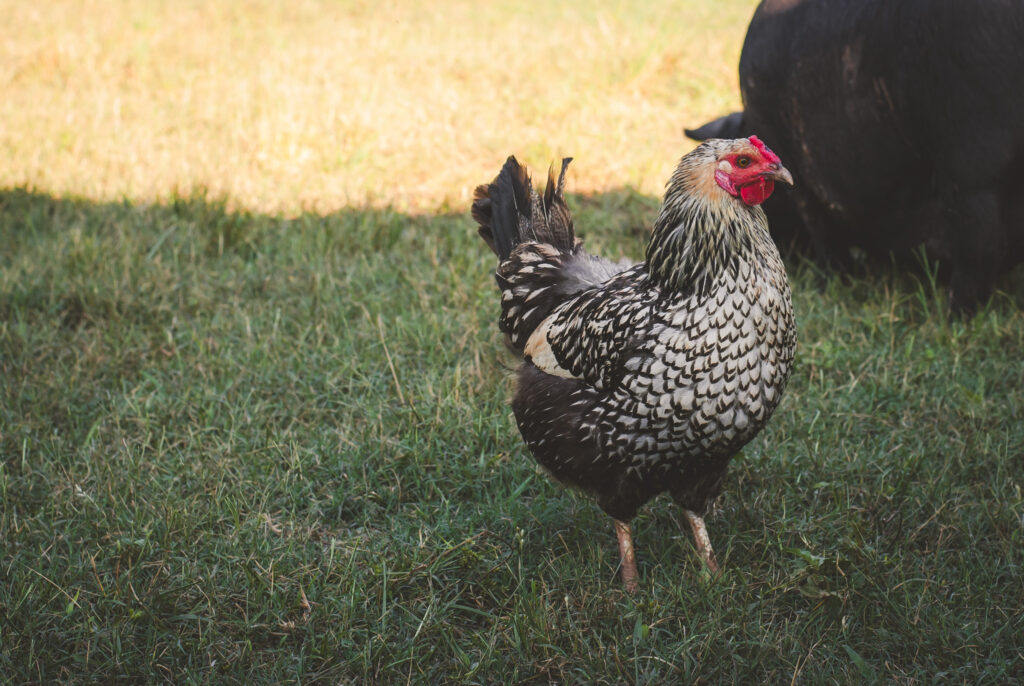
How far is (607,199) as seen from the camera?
610 centimetres

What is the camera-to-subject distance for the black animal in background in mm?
3998

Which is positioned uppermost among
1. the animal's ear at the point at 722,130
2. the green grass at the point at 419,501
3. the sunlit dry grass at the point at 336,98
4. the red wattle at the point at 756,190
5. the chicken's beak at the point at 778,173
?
the chicken's beak at the point at 778,173

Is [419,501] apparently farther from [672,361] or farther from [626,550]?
[672,361]

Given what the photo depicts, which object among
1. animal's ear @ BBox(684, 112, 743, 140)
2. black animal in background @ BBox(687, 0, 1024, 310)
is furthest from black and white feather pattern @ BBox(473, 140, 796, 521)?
animal's ear @ BBox(684, 112, 743, 140)

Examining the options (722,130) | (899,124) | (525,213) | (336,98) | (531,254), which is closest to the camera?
(531,254)

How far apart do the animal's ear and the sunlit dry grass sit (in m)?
0.86

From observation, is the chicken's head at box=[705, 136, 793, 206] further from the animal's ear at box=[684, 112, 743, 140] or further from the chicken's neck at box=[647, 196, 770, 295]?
the animal's ear at box=[684, 112, 743, 140]

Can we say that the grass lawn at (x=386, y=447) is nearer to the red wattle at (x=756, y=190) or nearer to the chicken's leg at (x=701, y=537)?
the chicken's leg at (x=701, y=537)

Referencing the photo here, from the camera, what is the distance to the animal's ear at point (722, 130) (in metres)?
5.36

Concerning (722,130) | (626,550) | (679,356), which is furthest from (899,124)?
(626,550)

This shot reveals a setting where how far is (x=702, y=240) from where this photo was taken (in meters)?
2.76

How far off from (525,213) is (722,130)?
230cm

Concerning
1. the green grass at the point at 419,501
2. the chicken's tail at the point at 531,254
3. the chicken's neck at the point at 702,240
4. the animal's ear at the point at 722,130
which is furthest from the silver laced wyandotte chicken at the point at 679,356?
the animal's ear at the point at 722,130

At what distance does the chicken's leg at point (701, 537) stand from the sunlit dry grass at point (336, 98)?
134 inches
